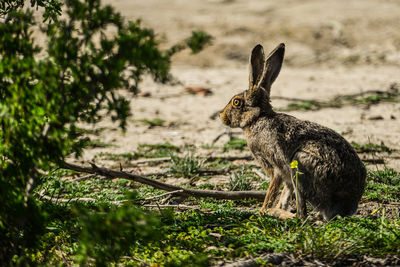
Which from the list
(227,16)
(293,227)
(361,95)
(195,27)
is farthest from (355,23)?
(293,227)

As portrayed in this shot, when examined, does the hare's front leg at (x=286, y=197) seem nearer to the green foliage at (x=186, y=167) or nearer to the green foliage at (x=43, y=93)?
the green foliage at (x=186, y=167)

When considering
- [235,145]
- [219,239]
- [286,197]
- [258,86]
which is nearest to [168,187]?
[219,239]

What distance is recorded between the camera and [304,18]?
57.8ft

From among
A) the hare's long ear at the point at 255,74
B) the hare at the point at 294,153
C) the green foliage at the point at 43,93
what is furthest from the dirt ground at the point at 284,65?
the green foliage at the point at 43,93

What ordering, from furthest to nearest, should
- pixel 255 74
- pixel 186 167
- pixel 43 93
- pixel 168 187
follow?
pixel 186 167, pixel 255 74, pixel 168 187, pixel 43 93

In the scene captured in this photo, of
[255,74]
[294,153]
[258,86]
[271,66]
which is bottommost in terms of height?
[294,153]

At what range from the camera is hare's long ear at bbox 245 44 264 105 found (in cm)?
550

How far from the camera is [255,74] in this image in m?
5.60

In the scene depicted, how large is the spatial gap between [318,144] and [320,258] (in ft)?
4.54

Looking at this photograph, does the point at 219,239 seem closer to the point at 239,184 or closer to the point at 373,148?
the point at 239,184

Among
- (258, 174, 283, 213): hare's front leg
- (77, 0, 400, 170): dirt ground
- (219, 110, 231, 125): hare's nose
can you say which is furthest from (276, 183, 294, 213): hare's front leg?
(77, 0, 400, 170): dirt ground

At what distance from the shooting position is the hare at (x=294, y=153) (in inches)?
175

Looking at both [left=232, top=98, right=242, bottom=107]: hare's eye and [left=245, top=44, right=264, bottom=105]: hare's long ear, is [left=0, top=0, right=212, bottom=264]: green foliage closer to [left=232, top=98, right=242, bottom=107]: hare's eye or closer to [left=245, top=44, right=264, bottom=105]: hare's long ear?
[left=245, top=44, right=264, bottom=105]: hare's long ear

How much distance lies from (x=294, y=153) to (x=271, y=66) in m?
1.25
